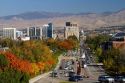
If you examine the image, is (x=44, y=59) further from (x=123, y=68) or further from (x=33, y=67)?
(x=123, y=68)

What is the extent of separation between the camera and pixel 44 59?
67.4 metres

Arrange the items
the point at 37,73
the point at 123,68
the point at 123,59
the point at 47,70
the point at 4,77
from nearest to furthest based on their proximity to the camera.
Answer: the point at 4,77 < the point at 123,68 < the point at 123,59 < the point at 37,73 < the point at 47,70

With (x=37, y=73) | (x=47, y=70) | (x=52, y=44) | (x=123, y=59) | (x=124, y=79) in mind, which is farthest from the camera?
(x=52, y=44)

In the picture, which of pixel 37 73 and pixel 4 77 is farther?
pixel 37 73

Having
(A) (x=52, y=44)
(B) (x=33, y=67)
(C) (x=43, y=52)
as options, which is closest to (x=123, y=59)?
(B) (x=33, y=67)

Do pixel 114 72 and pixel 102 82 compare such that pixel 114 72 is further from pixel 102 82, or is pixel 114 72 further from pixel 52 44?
pixel 52 44

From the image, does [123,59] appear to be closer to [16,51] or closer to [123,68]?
[123,68]

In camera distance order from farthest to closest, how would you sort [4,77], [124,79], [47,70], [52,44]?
[52,44], [47,70], [124,79], [4,77]

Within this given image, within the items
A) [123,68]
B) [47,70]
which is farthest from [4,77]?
[47,70]

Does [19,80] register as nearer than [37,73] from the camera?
Yes

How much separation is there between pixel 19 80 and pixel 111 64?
Result: 76.6ft

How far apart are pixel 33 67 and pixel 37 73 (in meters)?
2.23

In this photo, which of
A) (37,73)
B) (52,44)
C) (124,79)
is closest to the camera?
(124,79)

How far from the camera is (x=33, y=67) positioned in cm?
5953
